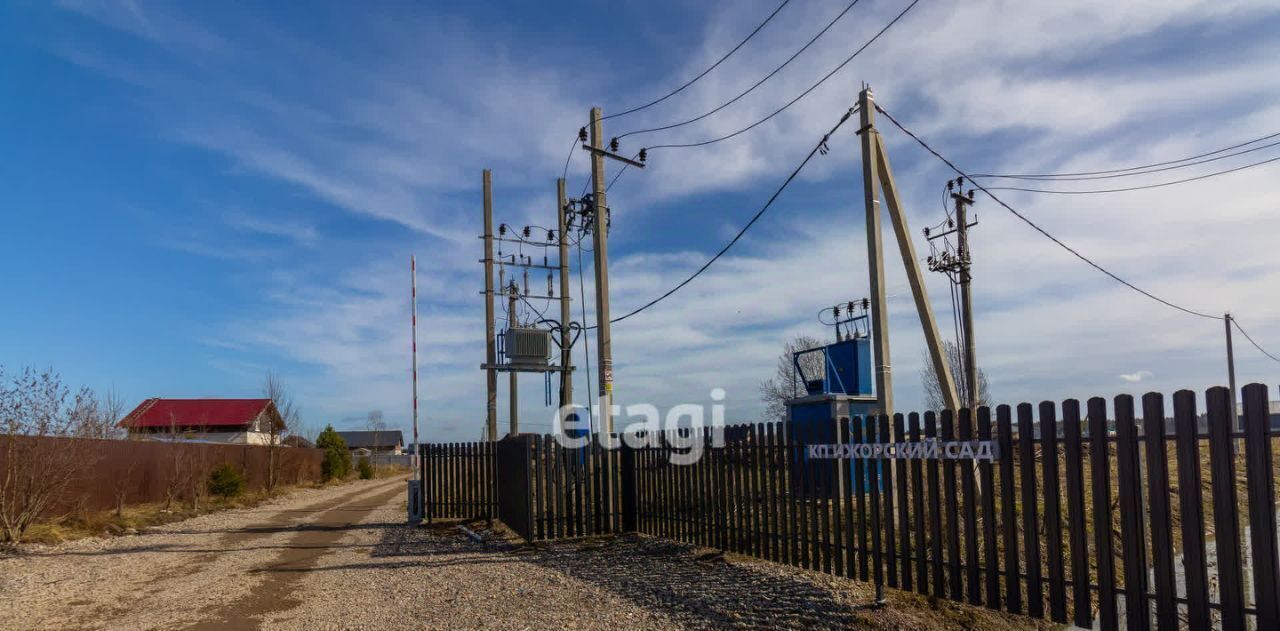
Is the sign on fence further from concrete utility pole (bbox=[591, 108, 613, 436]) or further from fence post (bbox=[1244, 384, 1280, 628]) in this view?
concrete utility pole (bbox=[591, 108, 613, 436])

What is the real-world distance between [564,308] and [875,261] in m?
12.2

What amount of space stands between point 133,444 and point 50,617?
12334 mm

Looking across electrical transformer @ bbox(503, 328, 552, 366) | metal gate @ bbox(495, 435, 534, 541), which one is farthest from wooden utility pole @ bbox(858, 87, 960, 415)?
electrical transformer @ bbox(503, 328, 552, 366)

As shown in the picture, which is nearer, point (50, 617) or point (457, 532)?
point (50, 617)

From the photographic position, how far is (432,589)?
29.3ft

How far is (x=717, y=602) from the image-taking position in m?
7.64

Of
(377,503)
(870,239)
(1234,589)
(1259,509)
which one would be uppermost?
A: (870,239)

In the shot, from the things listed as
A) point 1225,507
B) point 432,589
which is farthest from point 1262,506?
point 432,589

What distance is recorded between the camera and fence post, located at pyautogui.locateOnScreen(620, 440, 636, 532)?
1232cm

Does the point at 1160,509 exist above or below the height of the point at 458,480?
above

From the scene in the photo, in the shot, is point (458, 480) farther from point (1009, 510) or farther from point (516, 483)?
point (1009, 510)

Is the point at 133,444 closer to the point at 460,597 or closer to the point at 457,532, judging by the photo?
the point at 457,532

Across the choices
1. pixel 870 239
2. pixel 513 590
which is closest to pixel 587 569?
pixel 513 590

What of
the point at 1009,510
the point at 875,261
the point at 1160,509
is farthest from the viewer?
the point at 875,261
